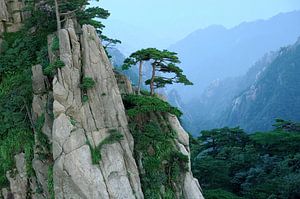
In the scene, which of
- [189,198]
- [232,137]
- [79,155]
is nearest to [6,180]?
[79,155]

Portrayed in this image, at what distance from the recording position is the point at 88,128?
869 inches

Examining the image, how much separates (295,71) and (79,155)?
94367 mm

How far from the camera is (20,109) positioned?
2536cm

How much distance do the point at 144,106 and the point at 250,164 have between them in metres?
17.6

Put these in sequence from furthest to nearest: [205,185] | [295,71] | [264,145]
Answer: [295,71], [264,145], [205,185]

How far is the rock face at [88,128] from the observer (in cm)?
2103

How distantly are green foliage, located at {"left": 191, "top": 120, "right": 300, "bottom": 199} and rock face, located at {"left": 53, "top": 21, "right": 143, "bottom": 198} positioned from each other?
9392 millimetres

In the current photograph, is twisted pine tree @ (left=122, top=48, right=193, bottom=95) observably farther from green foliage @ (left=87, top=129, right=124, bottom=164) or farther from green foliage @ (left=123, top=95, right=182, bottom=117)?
green foliage @ (left=87, top=129, right=124, bottom=164)

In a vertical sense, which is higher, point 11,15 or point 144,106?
point 11,15

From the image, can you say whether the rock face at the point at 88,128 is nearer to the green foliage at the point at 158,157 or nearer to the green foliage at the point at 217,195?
the green foliage at the point at 158,157

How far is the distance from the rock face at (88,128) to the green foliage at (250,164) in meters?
9.39

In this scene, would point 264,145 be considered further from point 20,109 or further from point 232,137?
point 20,109

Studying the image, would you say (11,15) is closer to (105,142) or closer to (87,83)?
(87,83)

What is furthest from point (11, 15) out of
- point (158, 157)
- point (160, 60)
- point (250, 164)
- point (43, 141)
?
point (250, 164)
